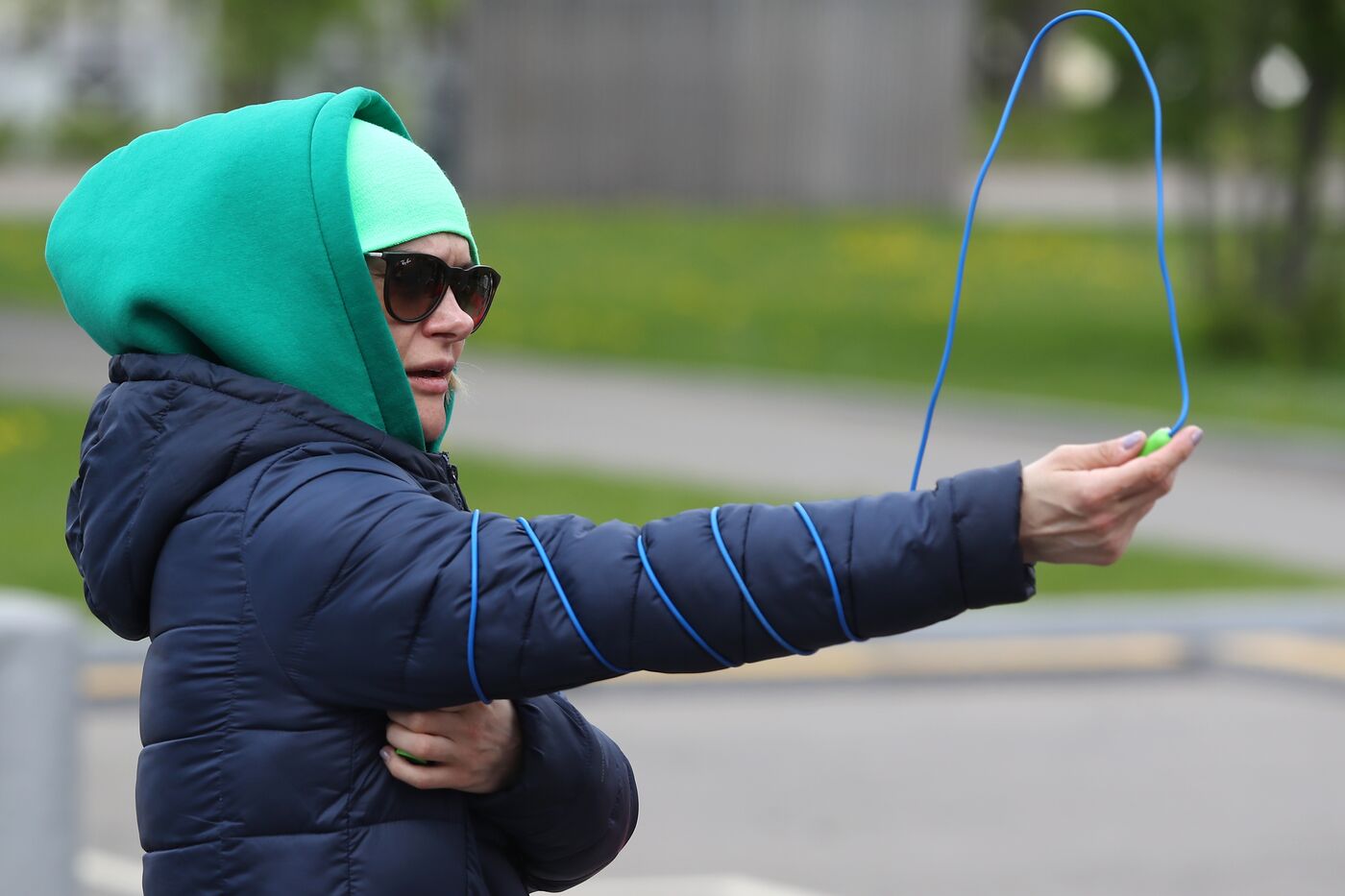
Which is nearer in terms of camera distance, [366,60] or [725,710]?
[725,710]

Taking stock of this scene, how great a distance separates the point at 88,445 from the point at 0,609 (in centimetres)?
268

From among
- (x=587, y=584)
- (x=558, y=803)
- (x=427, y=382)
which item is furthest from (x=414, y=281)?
(x=558, y=803)

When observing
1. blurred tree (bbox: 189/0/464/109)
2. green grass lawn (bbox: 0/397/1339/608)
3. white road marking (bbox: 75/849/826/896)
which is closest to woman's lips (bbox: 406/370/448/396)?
white road marking (bbox: 75/849/826/896)

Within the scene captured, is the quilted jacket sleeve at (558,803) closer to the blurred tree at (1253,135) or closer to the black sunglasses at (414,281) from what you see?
the black sunglasses at (414,281)

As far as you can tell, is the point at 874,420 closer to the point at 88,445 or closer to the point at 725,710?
the point at 725,710

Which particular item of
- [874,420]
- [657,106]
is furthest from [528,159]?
[874,420]

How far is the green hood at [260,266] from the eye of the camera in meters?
2.08

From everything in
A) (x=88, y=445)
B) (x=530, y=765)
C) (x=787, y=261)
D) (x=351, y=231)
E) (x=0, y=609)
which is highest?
(x=351, y=231)

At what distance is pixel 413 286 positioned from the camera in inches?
85.9

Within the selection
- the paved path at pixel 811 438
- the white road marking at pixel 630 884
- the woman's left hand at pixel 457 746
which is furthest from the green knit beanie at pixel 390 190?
the paved path at pixel 811 438

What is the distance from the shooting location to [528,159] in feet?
92.3

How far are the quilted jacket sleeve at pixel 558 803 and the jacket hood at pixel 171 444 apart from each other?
32 cm

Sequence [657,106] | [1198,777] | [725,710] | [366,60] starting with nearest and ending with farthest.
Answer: [1198,777]
[725,710]
[657,106]
[366,60]

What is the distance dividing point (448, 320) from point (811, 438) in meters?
10.4
